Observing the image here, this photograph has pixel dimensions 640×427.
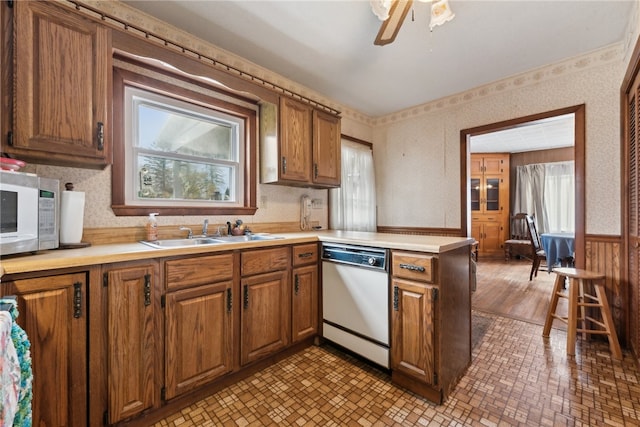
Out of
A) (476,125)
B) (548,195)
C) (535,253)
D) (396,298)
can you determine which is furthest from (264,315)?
(548,195)

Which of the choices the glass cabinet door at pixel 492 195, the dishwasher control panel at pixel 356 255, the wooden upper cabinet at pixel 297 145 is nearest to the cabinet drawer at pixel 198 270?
the dishwasher control panel at pixel 356 255

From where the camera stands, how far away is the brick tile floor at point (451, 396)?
1474mm

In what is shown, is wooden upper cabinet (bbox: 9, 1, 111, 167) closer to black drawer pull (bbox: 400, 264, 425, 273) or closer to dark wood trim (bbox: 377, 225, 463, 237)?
black drawer pull (bbox: 400, 264, 425, 273)

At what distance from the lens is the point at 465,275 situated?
186 centimetres

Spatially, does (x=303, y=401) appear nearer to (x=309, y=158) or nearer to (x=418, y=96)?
(x=309, y=158)

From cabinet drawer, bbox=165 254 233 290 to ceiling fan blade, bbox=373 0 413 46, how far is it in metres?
1.70

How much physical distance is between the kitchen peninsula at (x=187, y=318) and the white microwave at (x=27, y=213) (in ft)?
0.23

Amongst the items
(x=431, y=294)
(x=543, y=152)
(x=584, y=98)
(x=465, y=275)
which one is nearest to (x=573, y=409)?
(x=465, y=275)

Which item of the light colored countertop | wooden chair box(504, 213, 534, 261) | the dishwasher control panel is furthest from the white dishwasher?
wooden chair box(504, 213, 534, 261)

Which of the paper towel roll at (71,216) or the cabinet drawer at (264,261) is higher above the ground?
the paper towel roll at (71,216)

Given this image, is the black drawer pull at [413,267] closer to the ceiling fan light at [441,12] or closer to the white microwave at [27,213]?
the ceiling fan light at [441,12]

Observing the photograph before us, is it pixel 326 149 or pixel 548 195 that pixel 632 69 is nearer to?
pixel 326 149

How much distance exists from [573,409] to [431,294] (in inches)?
39.6

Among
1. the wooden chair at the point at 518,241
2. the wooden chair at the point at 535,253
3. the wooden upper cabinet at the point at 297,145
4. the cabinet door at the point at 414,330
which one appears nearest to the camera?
the cabinet door at the point at 414,330
